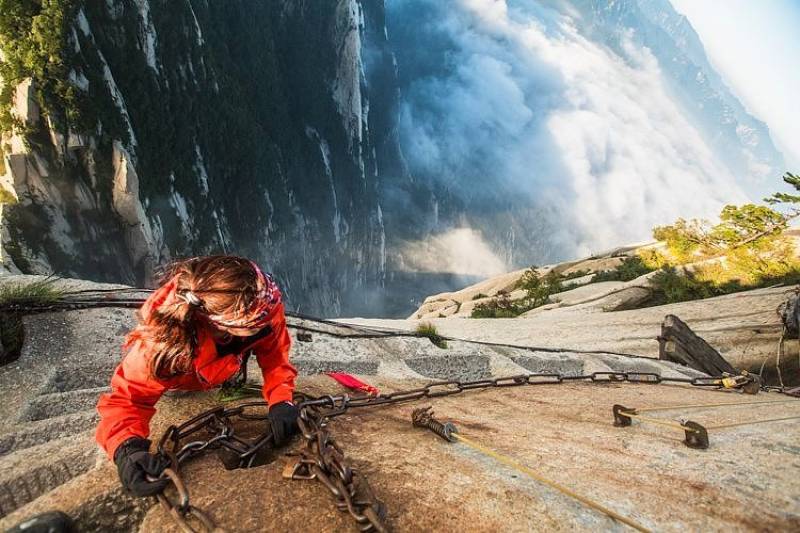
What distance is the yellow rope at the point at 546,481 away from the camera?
2066 mm

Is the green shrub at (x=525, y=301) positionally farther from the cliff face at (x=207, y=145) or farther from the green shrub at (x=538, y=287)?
the cliff face at (x=207, y=145)

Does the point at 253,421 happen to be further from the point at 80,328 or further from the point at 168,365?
the point at 80,328

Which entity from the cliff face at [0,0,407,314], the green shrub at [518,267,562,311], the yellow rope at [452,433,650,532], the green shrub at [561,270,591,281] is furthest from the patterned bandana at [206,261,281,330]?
the cliff face at [0,0,407,314]

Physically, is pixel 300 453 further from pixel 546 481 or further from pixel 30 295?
pixel 30 295

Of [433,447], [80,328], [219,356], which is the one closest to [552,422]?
[433,447]

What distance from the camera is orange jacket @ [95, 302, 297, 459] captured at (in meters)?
2.63

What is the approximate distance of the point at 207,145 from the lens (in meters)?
63.8

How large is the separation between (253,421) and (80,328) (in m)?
3.91

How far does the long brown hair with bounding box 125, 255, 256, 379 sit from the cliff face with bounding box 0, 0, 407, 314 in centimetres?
3725

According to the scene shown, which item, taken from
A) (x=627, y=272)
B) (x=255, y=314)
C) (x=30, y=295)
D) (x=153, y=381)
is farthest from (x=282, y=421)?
(x=627, y=272)

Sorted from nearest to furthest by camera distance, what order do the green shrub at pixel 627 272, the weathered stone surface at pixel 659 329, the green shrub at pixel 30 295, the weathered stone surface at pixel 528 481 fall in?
1. the weathered stone surface at pixel 528 481
2. the green shrub at pixel 30 295
3. the weathered stone surface at pixel 659 329
4. the green shrub at pixel 627 272

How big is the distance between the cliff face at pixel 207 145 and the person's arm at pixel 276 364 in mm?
37090

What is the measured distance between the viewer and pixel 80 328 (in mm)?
5715

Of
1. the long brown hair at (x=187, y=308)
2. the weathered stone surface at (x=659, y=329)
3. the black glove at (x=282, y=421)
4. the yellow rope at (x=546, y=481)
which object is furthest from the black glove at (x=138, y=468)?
the weathered stone surface at (x=659, y=329)
